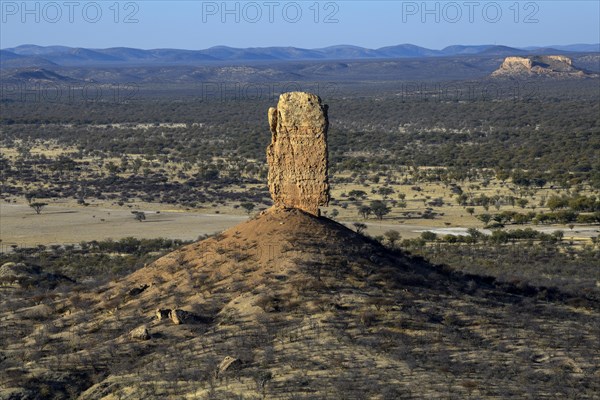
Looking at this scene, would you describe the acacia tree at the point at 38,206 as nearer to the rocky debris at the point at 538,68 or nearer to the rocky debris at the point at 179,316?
the rocky debris at the point at 179,316

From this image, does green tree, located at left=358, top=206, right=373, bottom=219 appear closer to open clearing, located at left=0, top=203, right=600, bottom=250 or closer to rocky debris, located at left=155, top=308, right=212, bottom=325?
open clearing, located at left=0, top=203, right=600, bottom=250

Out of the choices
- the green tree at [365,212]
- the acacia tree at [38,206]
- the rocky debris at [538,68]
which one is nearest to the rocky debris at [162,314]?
the green tree at [365,212]

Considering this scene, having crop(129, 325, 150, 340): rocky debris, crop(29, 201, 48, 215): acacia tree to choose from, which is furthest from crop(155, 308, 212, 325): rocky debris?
crop(29, 201, 48, 215): acacia tree

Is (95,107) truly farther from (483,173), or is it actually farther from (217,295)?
(217,295)

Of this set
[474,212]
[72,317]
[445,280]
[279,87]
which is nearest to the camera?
[72,317]

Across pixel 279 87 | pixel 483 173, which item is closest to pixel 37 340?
pixel 483 173

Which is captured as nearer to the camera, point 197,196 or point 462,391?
point 462,391
